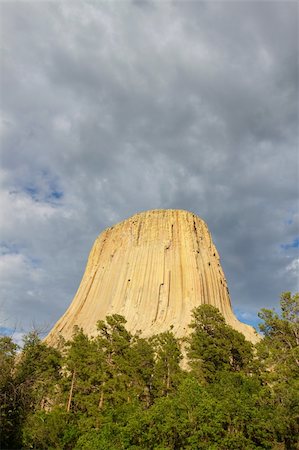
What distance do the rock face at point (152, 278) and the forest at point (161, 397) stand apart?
28.1 metres

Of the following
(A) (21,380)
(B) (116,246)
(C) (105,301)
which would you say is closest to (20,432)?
(A) (21,380)

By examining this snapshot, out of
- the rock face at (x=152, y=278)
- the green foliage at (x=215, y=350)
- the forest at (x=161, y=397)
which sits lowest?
the forest at (x=161, y=397)

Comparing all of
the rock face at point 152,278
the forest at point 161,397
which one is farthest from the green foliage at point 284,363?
the rock face at point 152,278

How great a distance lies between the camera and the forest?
18.9 meters

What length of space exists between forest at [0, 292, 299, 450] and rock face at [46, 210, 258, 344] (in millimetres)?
28055

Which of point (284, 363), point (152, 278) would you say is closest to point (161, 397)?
point (284, 363)

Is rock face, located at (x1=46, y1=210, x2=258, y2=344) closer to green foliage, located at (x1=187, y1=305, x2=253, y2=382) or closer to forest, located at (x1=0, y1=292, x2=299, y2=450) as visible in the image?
green foliage, located at (x1=187, y1=305, x2=253, y2=382)

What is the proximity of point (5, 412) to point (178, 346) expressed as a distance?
22.3 meters

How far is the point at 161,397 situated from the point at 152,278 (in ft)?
154

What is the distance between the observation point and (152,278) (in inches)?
2842

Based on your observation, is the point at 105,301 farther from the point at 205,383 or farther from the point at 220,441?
the point at 220,441

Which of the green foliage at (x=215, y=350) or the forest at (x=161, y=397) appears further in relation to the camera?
the green foliage at (x=215, y=350)

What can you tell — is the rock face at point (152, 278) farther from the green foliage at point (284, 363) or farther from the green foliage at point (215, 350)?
the green foliage at point (284, 363)

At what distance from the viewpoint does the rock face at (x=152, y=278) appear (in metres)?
67.2
